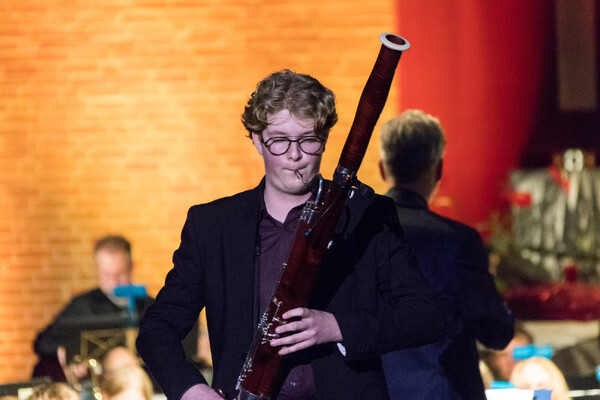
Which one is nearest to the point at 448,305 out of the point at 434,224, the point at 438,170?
the point at 434,224

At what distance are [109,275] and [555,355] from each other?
7.35 feet

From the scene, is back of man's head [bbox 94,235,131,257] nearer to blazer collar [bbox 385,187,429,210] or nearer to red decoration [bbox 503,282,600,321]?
red decoration [bbox 503,282,600,321]

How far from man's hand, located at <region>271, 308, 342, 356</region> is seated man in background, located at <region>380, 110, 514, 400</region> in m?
0.85

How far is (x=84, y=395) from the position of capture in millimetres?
3254

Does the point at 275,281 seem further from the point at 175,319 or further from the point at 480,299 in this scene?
the point at 480,299

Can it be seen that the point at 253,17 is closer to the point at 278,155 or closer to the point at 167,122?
the point at 167,122

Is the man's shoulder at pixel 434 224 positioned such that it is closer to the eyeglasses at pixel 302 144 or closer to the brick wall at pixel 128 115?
the eyeglasses at pixel 302 144

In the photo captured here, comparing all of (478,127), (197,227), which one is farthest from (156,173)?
(197,227)

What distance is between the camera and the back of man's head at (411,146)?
2508mm

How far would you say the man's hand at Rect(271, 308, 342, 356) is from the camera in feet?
5.12

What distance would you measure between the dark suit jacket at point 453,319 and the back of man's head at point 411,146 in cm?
16

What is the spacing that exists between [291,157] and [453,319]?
930mm

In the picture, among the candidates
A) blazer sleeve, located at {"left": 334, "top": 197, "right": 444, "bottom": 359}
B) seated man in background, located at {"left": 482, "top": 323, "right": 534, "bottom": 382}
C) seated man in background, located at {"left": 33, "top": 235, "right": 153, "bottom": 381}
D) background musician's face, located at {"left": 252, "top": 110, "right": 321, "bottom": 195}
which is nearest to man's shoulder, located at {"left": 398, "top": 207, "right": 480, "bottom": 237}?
blazer sleeve, located at {"left": 334, "top": 197, "right": 444, "bottom": 359}

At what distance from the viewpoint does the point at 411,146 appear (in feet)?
8.21
